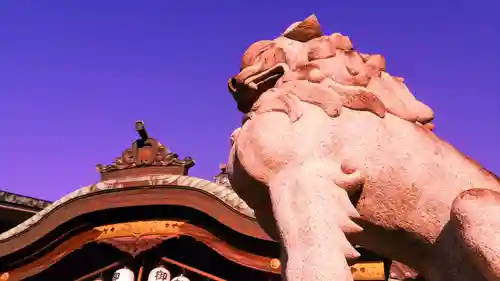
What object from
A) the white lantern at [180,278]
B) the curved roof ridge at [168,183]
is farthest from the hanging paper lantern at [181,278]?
the curved roof ridge at [168,183]

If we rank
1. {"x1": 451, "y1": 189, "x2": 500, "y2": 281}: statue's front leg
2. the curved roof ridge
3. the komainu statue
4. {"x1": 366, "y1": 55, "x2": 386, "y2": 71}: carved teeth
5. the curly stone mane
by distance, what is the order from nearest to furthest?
{"x1": 451, "y1": 189, "x2": 500, "y2": 281}: statue's front leg
the komainu statue
the curly stone mane
{"x1": 366, "y1": 55, "x2": 386, "y2": 71}: carved teeth
the curved roof ridge

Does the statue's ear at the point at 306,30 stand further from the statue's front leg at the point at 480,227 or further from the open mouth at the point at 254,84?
the statue's front leg at the point at 480,227

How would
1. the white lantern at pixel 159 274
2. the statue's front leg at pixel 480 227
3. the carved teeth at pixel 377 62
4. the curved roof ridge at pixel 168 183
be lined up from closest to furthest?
the statue's front leg at pixel 480 227 < the carved teeth at pixel 377 62 < the curved roof ridge at pixel 168 183 < the white lantern at pixel 159 274

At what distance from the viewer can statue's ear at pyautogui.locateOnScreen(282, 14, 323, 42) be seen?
2137 millimetres

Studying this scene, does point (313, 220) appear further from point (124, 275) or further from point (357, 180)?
point (124, 275)

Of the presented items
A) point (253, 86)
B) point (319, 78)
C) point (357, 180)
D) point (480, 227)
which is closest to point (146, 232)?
point (253, 86)

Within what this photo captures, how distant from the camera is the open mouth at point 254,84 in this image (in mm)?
2078

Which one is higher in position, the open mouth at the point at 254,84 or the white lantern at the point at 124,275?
the open mouth at the point at 254,84

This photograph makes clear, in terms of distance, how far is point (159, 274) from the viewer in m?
5.52

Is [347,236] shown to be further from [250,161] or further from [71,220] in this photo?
[71,220]

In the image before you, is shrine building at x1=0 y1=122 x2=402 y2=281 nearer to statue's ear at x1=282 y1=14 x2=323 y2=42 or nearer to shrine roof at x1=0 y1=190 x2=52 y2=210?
shrine roof at x1=0 y1=190 x2=52 y2=210

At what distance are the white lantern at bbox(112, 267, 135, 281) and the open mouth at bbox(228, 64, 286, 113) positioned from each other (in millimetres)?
4037

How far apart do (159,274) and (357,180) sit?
4323 millimetres

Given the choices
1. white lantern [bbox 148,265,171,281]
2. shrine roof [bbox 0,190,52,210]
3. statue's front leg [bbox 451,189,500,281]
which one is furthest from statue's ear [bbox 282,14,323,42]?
shrine roof [bbox 0,190,52,210]
